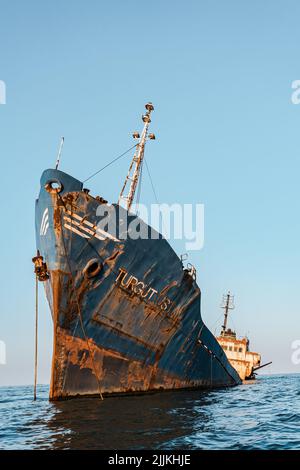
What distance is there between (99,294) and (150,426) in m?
5.58

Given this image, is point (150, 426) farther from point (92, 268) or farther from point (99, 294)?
point (92, 268)

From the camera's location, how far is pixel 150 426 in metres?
10.5

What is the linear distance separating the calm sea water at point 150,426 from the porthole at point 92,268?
433cm

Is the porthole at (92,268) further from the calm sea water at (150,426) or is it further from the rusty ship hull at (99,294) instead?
the calm sea water at (150,426)

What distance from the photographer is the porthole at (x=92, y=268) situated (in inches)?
578

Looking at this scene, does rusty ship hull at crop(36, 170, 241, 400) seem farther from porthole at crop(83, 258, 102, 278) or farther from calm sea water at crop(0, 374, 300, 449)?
calm sea water at crop(0, 374, 300, 449)

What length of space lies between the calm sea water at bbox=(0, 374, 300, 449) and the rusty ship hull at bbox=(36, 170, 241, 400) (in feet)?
3.83

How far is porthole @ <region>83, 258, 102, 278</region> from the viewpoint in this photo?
14.7 metres

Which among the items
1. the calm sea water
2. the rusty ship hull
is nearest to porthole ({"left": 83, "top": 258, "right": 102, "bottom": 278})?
the rusty ship hull

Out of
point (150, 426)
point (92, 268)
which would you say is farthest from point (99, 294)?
point (150, 426)
